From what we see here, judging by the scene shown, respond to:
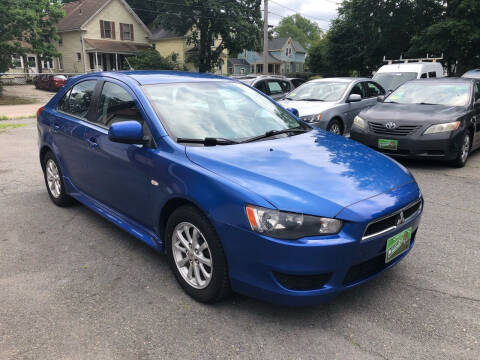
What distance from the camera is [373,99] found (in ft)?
33.6

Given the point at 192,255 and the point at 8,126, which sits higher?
the point at 192,255

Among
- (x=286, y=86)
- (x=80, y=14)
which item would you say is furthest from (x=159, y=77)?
(x=80, y=14)

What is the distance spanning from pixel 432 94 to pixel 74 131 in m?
6.47

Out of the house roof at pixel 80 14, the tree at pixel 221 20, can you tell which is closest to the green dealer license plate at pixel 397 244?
the tree at pixel 221 20

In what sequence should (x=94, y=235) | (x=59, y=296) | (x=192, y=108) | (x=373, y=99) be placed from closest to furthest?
(x=59, y=296), (x=192, y=108), (x=94, y=235), (x=373, y=99)

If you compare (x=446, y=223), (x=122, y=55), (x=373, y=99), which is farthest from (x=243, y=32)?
(x=446, y=223)

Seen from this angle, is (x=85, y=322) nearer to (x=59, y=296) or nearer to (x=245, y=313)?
(x=59, y=296)

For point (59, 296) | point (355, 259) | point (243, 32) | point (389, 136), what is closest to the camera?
point (355, 259)

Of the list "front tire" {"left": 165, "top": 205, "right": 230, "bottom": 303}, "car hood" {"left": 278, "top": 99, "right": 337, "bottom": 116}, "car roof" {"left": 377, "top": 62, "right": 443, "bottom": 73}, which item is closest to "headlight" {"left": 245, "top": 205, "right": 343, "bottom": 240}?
"front tire" {"left": 165, "top": 205, "right": 230, "bottom": 303}

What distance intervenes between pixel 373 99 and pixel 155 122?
321 inches

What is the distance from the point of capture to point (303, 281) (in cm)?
255

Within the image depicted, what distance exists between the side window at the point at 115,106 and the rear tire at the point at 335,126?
538 cm

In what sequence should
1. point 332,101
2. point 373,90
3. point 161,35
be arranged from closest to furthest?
point 332,101 < point 373,90 < point 161,35

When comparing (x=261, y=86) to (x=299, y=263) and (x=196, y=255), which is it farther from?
(x=299, y=263)
